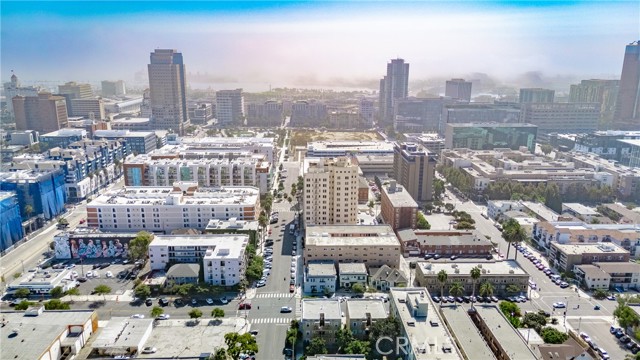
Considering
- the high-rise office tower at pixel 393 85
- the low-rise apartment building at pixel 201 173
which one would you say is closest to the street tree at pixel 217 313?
the low-rise apartment building at pixel 201 173

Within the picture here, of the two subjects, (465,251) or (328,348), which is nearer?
(328,348)

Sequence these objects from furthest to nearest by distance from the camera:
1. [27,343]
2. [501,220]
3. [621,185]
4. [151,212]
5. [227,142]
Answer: [227,142] < [621,185] < [501,220] < [151,212] < [27,343]

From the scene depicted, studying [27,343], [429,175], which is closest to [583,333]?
[429,175]

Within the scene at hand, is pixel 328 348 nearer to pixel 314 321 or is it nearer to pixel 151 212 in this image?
pixel 314 321

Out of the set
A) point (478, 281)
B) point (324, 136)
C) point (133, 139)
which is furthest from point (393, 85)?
point (478, 281)

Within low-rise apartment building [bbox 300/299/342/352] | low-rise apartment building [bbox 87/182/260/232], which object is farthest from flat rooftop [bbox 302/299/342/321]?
low-rise apartment building [bbox 87/182/260/232]

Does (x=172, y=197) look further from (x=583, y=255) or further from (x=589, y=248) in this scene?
(x=589, y=248)

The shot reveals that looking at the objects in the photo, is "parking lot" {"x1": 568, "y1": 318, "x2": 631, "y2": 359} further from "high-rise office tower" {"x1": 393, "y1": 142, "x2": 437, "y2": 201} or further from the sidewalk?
the sidewalk
